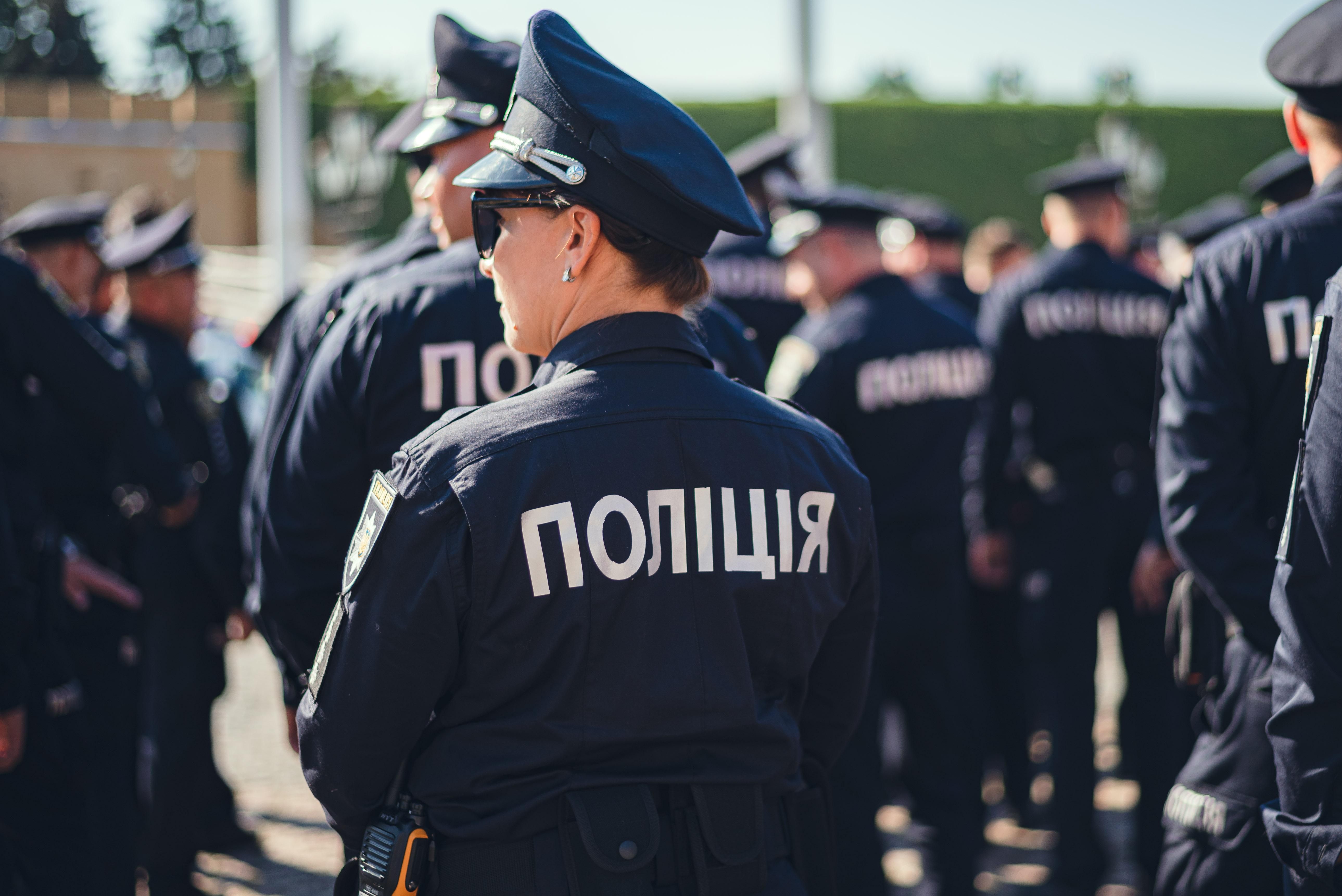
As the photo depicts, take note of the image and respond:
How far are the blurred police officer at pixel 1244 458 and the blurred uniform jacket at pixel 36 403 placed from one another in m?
2.37

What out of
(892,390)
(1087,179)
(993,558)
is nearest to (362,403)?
(892,390)

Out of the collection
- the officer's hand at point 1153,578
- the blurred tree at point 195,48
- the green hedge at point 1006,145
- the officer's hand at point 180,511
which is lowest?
the officer's hand at point 1153,578

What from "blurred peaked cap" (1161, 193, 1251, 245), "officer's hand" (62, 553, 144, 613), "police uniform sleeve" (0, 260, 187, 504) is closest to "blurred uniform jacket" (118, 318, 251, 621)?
"officer's hand" (62, 553, 144, 613)

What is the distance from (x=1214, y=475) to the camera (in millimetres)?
2373

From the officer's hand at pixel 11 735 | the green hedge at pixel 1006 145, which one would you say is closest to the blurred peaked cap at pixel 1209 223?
the officer's hand at pixel 11 735

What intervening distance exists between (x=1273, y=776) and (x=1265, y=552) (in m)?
0.42

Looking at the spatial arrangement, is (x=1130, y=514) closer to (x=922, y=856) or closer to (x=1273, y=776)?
(x=922, y=856)

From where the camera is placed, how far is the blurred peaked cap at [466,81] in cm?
256

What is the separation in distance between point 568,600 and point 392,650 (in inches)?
8.8

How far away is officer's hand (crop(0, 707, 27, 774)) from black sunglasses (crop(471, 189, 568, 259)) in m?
1.54

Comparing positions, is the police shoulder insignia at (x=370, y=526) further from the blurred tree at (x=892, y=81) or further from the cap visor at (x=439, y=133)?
the blurred tree at (x=892, y=81)

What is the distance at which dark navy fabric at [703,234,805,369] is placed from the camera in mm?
4781

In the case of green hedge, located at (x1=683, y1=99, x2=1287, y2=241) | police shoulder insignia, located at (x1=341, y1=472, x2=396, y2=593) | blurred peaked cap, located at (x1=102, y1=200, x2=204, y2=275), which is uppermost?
green hedge, located at (x1=683, y1=99, x2=1287, y2=241)

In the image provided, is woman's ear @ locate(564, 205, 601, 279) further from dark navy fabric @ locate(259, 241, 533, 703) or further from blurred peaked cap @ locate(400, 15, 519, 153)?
blurred peaked cap @ locate(400, 15, 519, 153)
